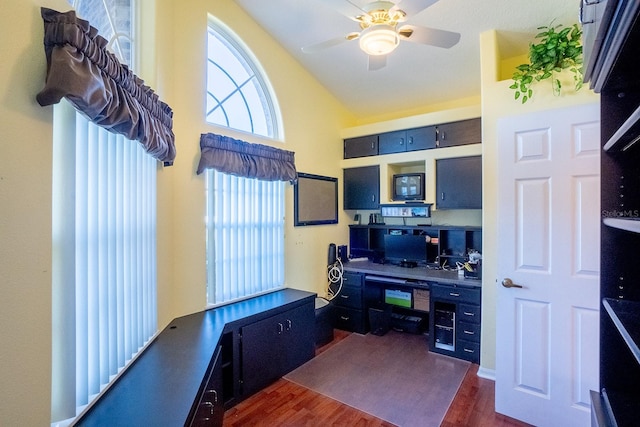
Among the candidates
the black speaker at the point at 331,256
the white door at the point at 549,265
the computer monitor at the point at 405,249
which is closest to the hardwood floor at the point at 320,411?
the white door at the point at 549,265

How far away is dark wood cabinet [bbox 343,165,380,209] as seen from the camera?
4.00m

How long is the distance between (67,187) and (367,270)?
302cm

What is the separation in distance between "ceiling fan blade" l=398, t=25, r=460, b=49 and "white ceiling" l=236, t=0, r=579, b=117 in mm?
230

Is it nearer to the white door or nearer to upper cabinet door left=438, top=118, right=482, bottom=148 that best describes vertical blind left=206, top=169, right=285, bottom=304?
upper cabinet door left=438, top=118, right=482, bottom=148

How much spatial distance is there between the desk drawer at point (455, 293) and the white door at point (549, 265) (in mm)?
751

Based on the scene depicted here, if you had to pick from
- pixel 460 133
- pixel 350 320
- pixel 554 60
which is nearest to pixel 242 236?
pixel 350 320

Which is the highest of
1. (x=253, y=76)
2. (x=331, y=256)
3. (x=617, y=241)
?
(x=253, y=76)

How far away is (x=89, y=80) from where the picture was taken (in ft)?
3.61

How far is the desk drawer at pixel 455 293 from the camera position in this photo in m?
2.94

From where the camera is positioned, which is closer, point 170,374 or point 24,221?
point 24,221

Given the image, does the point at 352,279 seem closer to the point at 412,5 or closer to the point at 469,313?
the point at 469,313

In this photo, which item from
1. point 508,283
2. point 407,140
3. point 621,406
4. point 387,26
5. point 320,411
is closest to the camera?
point 621,406

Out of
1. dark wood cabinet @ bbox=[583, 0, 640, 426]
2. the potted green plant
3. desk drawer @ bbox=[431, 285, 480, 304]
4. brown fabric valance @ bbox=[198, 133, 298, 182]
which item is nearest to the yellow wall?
brown fabric valance @ bbox=[198, 133, 298, 182]

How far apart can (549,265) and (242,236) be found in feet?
8.15
